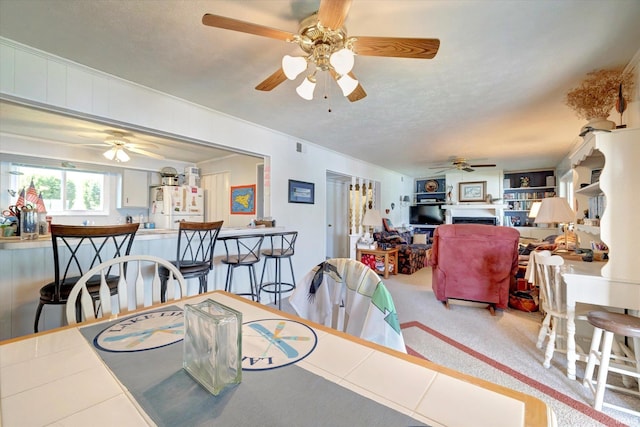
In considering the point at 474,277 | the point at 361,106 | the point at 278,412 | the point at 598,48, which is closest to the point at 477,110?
the point at 598,48

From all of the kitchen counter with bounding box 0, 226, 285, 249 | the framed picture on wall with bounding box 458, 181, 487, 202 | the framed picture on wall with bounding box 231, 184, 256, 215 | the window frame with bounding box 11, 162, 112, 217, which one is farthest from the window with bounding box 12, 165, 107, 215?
the framed picture on wall with bounding box 458, 181, 487, 202

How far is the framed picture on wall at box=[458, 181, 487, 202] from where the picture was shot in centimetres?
765

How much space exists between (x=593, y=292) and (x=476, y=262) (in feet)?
4.56

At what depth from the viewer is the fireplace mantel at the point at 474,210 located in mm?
7426

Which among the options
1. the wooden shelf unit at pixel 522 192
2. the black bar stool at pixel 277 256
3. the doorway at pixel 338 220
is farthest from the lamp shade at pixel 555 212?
the wooden shelf unit at pixel 522 192

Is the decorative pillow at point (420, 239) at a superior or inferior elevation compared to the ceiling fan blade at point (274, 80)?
inferior

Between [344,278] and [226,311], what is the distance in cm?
70

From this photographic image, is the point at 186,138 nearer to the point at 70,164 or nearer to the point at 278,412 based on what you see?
the point at 278,412

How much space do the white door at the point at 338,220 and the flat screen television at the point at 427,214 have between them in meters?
3.14

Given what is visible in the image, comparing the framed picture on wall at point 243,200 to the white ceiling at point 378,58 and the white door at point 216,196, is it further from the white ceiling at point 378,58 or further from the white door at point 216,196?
the white ceiling at point 378,58

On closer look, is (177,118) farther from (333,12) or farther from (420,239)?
(420,239)

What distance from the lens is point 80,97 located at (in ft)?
6.91

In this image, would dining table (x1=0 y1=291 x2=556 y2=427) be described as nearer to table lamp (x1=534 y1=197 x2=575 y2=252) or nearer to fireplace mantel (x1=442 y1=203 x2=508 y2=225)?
table lamp (x1=534 y1=197 x2=575 y2=252)

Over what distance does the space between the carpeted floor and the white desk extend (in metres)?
0.23
